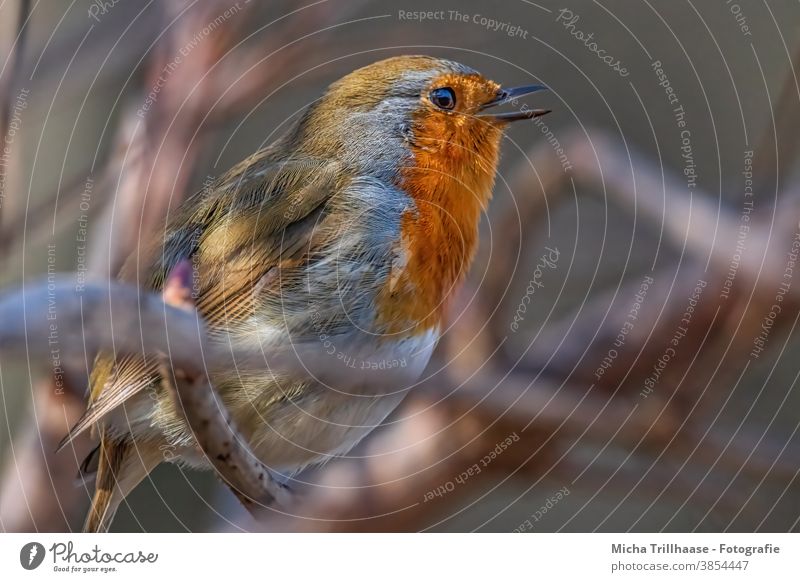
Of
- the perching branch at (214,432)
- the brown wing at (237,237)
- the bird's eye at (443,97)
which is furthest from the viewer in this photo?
the bird's eye at (443,97)

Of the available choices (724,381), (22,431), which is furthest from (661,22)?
(22,431)

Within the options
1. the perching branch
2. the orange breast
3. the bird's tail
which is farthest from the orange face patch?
the bird's tail

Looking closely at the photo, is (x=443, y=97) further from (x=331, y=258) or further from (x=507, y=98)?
(x=331, y=258)

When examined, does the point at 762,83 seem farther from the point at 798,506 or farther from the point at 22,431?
the point at 22,431

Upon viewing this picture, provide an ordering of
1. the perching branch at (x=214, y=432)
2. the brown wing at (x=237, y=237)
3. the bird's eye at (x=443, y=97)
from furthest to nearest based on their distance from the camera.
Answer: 1. the bird's eye at (x=443, y=97)
2. the brown wing at (x=237, y=237)
3. the perching branch at (x=214, y=432)

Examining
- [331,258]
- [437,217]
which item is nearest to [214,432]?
[331,258]

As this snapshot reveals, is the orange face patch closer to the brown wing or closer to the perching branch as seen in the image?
the brown wing
